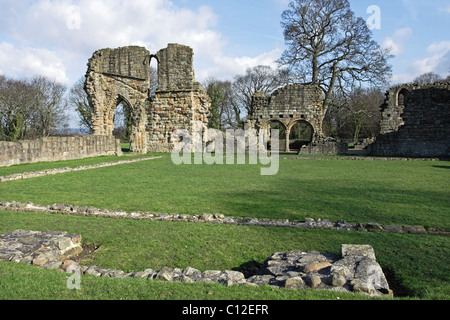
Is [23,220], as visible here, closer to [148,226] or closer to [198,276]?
[148,226]

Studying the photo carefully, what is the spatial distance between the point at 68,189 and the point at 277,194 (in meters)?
5.04

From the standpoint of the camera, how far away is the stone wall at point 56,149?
1367 centimetres

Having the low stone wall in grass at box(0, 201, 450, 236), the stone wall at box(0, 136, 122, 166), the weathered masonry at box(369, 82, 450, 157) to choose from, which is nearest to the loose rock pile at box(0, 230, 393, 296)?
the low stone wall in grass at box(0, 201, 450, 236)

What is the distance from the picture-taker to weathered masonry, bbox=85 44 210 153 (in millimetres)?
21578

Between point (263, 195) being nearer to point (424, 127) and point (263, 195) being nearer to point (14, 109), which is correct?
point (424, 127)

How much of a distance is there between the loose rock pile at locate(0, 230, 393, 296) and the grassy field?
221mm

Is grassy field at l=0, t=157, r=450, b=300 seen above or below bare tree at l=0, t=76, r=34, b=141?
below

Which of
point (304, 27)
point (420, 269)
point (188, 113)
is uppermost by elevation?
A: point (304, 27)

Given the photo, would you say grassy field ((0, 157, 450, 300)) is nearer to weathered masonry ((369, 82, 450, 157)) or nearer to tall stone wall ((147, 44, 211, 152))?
weathered masonry ((369, 82, 450, 157))

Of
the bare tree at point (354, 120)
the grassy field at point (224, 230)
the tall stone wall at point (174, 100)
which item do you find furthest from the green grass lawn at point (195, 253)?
the bare tree at point (354, 120)

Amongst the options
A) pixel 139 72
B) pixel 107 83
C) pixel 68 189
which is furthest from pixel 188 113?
pixel 68 189

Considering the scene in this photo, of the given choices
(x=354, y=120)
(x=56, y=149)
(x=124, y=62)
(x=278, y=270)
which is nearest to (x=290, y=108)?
(x=124, y=62)

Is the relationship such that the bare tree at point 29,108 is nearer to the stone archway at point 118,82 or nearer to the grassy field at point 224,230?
the stone archway at point 118,82
